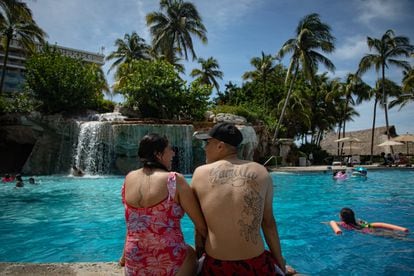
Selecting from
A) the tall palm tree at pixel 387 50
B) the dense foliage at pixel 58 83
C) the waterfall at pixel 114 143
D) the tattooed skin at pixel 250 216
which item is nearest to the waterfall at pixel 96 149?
the waterfall at pixel 114 143

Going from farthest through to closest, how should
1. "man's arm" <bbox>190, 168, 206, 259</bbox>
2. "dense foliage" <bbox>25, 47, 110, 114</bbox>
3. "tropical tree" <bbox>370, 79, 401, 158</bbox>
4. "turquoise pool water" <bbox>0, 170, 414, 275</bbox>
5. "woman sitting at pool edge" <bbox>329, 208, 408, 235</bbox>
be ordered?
"tropical tree" <bbox>370, 79, 401, 158</bbox>
"dense foliage" <bbox>25, 47, 110, 114</bbox>
"woman sitting at pool edge" <bbox>329, 208, 408, 235</bbox>
"turquoise pool water" <bbox>0, 170, 414, 275</bbox>
"man's arm" <bbox>190, 168, 206, 259</bbox>

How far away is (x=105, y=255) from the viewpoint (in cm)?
547

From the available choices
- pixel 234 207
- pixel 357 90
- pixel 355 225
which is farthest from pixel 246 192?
pixel 357 90

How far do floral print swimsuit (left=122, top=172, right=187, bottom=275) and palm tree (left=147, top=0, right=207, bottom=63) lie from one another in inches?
1224

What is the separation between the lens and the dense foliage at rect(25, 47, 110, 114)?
24.3 m

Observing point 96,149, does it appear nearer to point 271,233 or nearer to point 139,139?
point 139,139

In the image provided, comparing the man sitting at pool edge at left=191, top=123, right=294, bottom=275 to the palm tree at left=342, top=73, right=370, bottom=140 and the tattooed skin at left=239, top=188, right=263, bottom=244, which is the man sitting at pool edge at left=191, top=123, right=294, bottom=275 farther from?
the palm tree at left=342, top=73, right=370, bottom=140

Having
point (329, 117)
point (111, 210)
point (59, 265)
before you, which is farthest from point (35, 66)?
point (329, 117)

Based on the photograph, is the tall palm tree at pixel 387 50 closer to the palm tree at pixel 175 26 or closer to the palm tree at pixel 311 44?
the palm tree at pixel 311 44

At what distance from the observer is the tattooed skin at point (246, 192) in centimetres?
228

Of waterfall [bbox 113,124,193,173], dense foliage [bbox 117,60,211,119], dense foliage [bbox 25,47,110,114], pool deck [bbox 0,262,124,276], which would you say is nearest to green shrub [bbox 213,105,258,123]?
dense foliage [bbox 117,60,211,119]

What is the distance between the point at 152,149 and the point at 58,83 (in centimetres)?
2463

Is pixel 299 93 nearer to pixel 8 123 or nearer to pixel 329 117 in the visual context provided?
pixel 329 117

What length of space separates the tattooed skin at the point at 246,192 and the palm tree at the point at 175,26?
31096 millimetres
